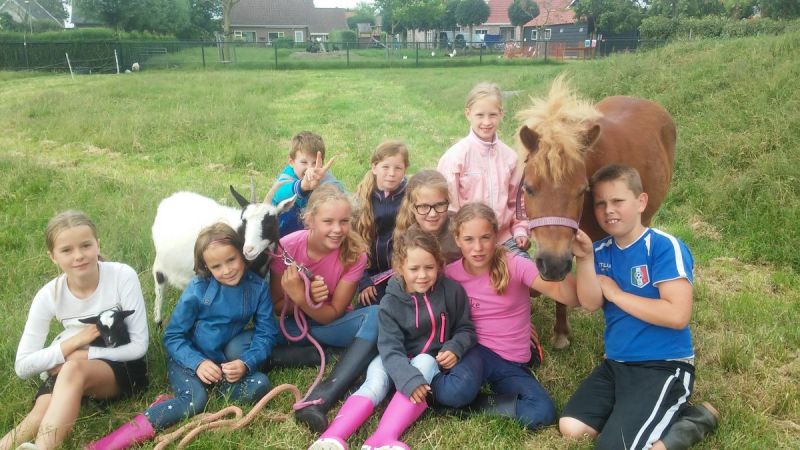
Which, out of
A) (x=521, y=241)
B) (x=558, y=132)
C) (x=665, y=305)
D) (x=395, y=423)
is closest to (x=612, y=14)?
(x=521, y=241)

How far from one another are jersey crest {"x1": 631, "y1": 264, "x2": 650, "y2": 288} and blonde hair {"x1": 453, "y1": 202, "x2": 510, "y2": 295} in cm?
66

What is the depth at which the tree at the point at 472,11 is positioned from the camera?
61.5m

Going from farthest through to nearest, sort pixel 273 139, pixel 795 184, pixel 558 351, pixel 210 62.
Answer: pixel 210 62 < pixel 273 139 < pixel 795 184 < pixel 558 351

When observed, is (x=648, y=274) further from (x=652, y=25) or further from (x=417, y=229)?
→ (x=652, y=25)

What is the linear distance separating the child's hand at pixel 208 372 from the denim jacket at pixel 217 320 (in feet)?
0.27

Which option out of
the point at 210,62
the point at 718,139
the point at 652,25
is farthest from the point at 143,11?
the point at 718,139

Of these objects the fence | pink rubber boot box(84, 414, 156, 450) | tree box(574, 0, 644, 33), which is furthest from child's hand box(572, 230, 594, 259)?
tree box(574, 0, 644, 33)

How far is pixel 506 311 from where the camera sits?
3.15m

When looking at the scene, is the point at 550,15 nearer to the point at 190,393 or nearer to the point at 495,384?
the point at 495,384

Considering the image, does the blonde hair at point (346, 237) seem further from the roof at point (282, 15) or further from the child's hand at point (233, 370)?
the roof at point (282, 15)

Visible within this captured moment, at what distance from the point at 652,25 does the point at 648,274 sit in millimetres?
27954

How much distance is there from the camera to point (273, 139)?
34.8ft

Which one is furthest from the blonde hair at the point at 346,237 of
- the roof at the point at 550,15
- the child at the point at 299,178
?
the roof at the point at 550,15

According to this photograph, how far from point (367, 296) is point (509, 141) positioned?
21.5ft
